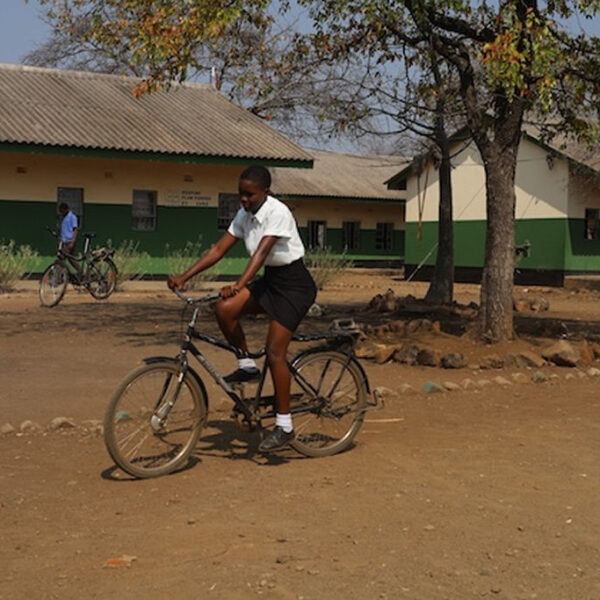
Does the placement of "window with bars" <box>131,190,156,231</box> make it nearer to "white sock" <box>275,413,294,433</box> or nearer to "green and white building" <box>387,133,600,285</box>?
"green and white building" <box>387,133,600,285</box>

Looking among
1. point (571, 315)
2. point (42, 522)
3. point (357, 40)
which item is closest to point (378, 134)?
point (357, 40)

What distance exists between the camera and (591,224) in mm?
32719

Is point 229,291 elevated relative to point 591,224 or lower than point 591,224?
lower

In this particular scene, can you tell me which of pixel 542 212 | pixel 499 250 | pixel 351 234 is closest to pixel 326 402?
pixel 499 250

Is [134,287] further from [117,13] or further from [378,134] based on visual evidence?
[117,13]

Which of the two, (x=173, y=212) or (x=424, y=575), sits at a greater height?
(x=173, y=212)

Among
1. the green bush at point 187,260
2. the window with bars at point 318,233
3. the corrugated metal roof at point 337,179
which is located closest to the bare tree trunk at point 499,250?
the green bush at point 187,260

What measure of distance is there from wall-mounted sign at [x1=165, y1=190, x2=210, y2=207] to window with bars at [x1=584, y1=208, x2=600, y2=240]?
38.8 ft

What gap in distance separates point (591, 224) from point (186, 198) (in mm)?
12707

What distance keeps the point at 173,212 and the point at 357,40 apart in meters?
14.8

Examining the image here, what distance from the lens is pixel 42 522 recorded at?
209 inches

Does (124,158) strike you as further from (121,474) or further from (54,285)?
(121,474)

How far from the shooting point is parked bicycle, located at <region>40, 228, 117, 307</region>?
1825cm

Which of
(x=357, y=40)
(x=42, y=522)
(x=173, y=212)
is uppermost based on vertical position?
(x=357, y=40)
